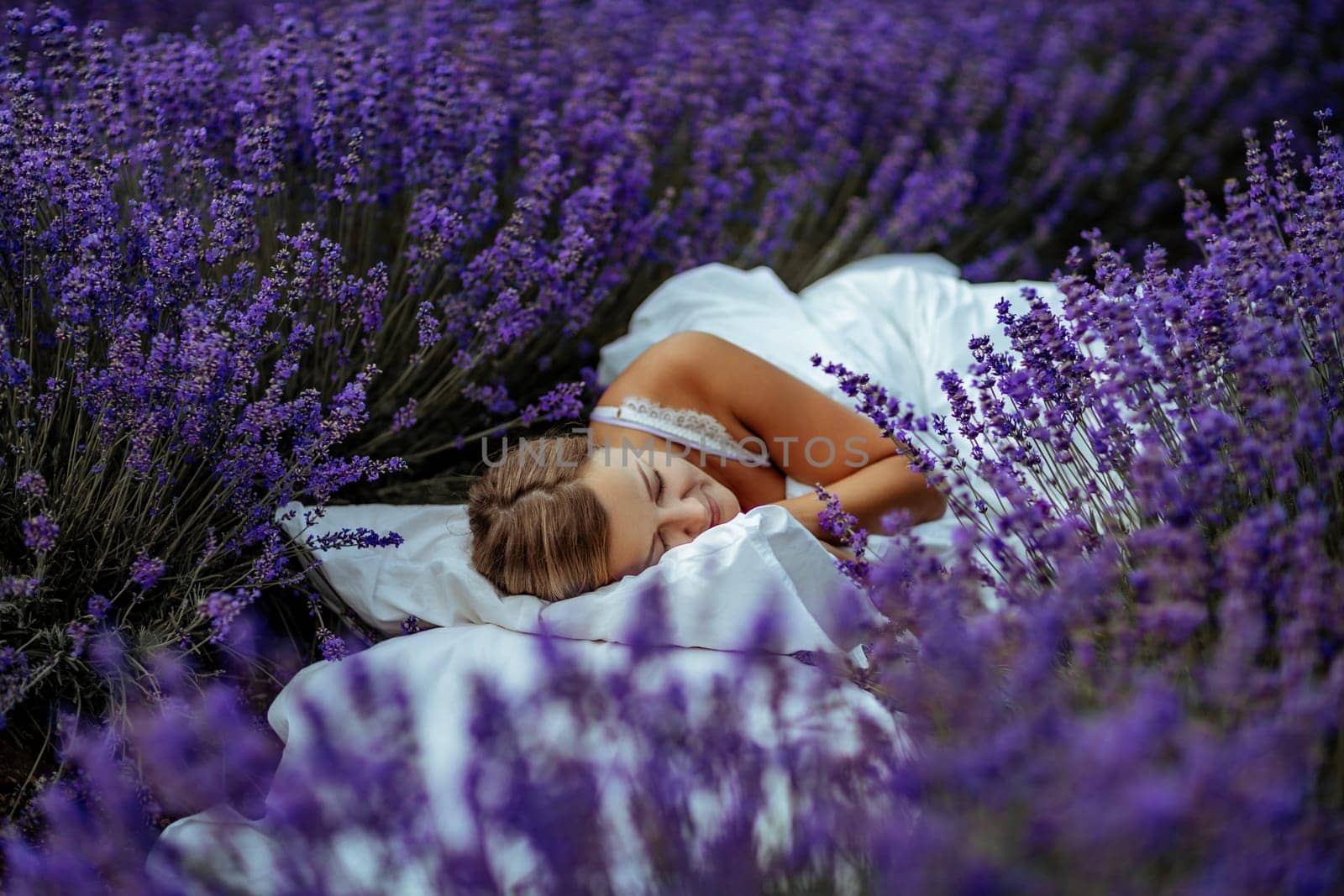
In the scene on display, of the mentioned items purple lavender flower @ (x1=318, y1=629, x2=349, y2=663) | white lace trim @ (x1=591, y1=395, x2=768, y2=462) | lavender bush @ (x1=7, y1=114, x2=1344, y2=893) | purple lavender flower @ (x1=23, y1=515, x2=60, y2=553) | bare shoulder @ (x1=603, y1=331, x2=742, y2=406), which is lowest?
purple lavender flower @ (x1=318, y1=629, x2=349, y2=663)

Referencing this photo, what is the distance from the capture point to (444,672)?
60.5 inches

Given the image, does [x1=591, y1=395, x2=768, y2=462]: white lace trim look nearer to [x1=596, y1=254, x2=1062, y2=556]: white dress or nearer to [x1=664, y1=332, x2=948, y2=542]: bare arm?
[x1=664, y1=332, x2=948, y2=542]: bare arm

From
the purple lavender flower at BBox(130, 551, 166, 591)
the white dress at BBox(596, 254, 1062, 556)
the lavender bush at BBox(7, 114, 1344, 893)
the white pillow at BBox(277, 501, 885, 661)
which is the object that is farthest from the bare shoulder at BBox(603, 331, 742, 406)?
the purple lavender flower at BBox(130, 551, 166, 591)

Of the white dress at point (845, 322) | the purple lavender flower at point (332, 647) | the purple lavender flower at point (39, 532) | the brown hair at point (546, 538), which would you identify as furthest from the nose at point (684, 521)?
the purple lavender flower at point (39, 532)

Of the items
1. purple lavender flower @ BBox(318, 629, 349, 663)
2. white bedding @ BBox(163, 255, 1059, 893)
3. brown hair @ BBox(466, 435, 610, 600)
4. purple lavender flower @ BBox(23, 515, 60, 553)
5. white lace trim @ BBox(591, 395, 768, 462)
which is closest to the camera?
white bedding @ BBox(163, 255, 1059, 893)

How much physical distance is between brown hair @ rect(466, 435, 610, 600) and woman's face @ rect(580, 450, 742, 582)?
0.02 metres

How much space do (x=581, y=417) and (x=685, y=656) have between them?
87 cm

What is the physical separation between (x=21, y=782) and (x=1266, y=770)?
59.6 inches

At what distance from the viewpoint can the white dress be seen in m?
2.19

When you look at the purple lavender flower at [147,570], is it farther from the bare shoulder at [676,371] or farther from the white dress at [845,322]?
the white dress at [845,322]

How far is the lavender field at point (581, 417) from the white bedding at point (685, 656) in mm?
32

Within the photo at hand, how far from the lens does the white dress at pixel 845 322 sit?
7.20 ft

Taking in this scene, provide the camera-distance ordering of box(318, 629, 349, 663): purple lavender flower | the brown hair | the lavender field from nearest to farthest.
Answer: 1. the lavender field
2. box(318, 629, 349, 663): purple lavender flower
3. the brown hair

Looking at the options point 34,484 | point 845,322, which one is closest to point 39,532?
point 34,484
